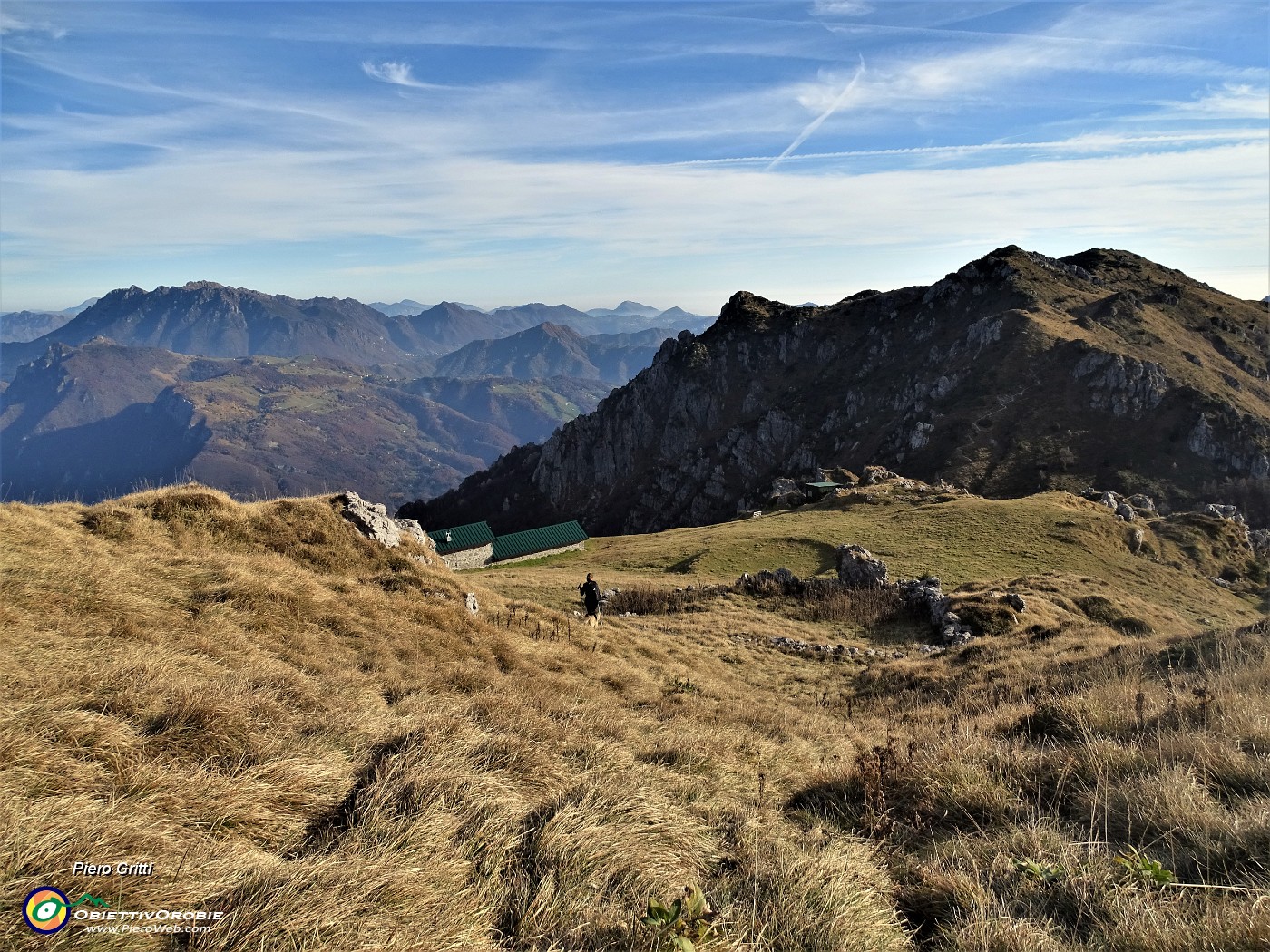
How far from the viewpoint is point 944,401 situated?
11806 cm

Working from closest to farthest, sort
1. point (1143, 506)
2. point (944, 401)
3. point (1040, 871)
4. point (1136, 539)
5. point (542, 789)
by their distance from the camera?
1. point (1040, 871)
2. point (542, 789)
3. point (1136, 539)
4. point (1143, 506)
5. point (944, 401)

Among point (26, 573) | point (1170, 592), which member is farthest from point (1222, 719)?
point (1170, 592)

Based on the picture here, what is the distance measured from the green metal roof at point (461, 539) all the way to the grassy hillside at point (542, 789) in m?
35.8

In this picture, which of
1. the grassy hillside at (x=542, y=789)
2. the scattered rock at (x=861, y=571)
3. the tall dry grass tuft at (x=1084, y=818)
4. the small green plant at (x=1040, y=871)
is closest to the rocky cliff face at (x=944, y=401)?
the scattered rock at (x=861, y=571)

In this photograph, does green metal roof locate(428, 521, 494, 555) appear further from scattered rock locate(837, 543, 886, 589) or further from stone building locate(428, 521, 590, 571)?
scattered rock locate(837, 543, 886, 589)

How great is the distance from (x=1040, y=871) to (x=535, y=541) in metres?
51.8

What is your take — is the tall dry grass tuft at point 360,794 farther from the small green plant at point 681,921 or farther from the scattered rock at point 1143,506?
the scattered rock at point 1143,506

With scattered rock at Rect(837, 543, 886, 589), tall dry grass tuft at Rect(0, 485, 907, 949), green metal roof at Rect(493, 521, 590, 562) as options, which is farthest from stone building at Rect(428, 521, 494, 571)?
tall dry grass tuft at Rect(0, 485, 907, 949)

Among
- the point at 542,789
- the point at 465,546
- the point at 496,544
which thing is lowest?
the point at 496,544

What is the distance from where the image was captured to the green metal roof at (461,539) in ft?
164

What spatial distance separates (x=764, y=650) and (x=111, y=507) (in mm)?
19884

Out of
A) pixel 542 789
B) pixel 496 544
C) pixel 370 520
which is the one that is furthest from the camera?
pixel 496 544

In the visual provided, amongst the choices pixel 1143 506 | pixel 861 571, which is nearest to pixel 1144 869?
pixel 861 571

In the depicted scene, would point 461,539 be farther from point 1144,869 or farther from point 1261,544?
point 1261,544
